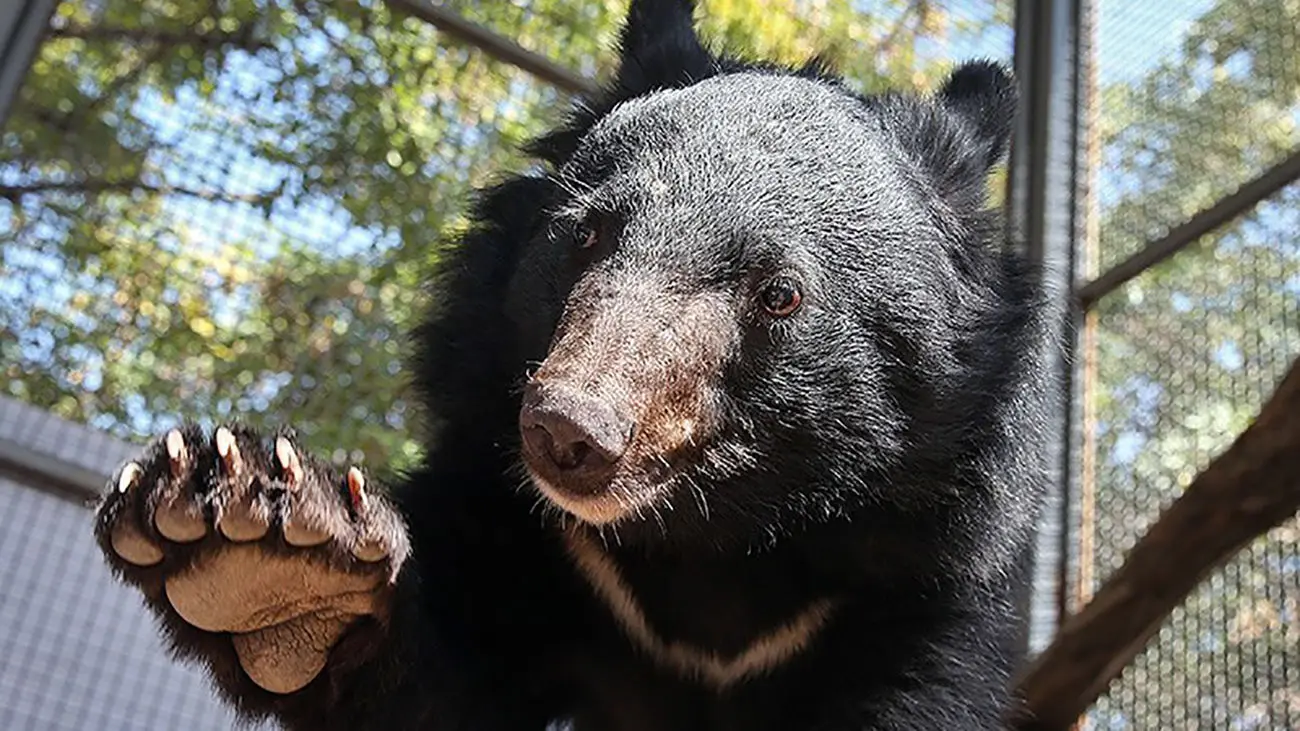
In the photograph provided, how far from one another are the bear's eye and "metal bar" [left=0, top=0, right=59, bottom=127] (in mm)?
1918

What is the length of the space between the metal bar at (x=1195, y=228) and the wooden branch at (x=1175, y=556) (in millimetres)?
1301

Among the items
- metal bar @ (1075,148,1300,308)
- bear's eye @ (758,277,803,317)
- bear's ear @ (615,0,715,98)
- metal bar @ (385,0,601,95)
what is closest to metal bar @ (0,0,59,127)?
metal bar @ (385,0,601,95)

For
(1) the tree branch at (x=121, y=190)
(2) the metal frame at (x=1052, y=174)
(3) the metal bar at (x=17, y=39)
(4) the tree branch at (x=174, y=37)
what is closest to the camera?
(3) the metal bar at (x=17, y=39)

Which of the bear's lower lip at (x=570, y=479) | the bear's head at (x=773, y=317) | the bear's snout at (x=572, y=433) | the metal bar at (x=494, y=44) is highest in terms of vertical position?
the bear's head at (x=773, y=317)

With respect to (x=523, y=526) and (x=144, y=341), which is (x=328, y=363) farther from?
(x=523, y=526)

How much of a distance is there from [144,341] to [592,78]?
1.44 m

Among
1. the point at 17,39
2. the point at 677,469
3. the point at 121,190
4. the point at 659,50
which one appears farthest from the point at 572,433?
the point at 121,190

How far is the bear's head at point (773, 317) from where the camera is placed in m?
1.81

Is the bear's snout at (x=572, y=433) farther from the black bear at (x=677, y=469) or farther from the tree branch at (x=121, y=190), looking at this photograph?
the tree branch at (x=121, y=190)

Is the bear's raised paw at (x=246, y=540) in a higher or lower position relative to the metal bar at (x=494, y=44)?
lower

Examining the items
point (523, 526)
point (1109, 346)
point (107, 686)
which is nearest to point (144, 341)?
point (107, 686)

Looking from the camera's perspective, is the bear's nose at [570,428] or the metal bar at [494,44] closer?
the bear's nose at [570,428]

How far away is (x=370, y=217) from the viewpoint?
4.04 m

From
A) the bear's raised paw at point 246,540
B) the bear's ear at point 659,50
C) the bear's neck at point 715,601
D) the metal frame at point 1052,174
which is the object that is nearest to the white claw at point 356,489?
the bear's raised paw at point 246,540
